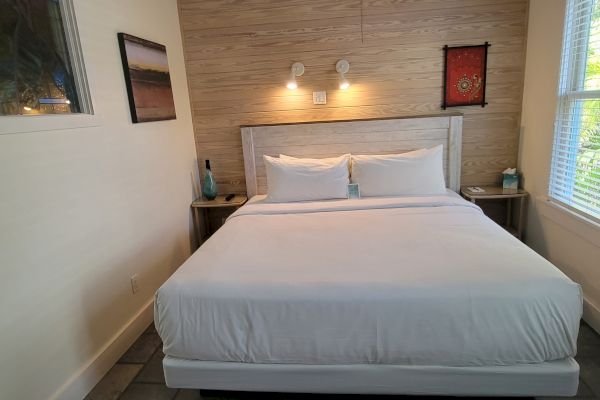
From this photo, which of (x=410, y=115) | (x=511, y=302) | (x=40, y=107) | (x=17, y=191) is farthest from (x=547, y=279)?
(x=40, y=107)

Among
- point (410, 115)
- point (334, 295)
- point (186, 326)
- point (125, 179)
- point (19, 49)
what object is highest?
point (19, 49)

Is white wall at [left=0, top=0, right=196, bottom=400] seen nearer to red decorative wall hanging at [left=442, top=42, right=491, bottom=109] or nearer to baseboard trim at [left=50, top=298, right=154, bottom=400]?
baseboard trim at [left=50, top=298, right=154, bottom=400]

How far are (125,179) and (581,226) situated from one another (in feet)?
9.14

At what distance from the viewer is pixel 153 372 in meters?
2.04

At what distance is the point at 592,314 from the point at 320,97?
7.99 feet

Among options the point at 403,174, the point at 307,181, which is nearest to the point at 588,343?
the point at 403,174

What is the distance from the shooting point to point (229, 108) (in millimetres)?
3385

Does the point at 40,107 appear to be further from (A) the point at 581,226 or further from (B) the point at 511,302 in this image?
(A) the point at 581,226

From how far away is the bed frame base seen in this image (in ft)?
5.01

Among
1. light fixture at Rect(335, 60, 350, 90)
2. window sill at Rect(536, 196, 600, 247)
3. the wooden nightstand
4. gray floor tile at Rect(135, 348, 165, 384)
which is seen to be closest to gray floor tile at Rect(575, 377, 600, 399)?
window sill at Rect(536, 196, 600, 247)

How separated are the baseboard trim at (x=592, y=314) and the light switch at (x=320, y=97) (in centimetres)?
234

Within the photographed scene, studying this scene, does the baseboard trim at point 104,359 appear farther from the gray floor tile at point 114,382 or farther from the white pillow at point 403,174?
the white pillow at point 403,174

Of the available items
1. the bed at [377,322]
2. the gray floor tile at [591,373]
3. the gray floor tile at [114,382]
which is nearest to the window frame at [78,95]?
the bed at [377,322]

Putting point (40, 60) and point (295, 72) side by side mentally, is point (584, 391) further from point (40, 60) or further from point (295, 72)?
point (40, 60)
